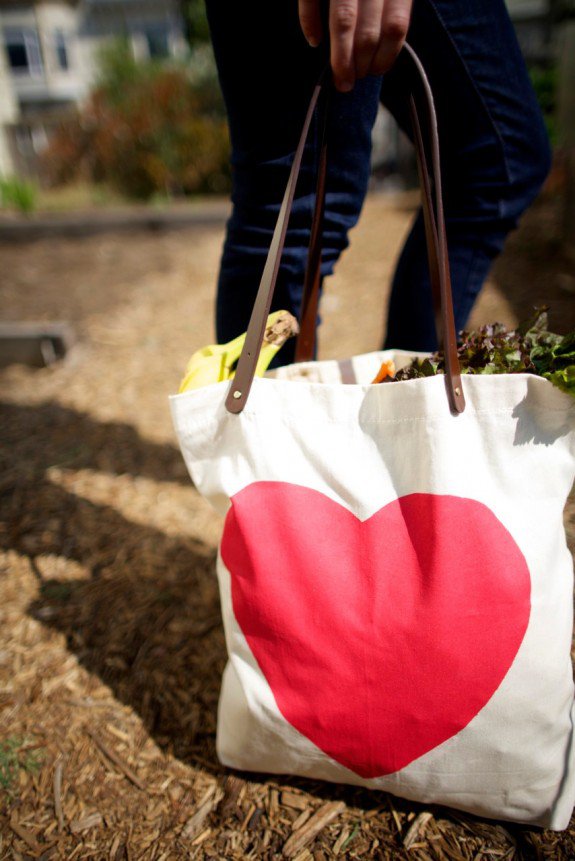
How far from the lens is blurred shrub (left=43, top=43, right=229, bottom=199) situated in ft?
25.3

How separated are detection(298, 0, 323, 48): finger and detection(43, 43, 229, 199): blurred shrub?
7.31 meters

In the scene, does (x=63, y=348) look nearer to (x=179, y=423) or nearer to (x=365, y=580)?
(x=179, y=423)

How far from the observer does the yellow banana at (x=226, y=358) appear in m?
Result: 0.98

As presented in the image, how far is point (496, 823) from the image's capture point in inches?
36.3

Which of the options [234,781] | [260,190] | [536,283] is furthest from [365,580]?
[536,283]

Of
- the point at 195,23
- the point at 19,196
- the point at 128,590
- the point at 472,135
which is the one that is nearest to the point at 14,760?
the point at 128,590

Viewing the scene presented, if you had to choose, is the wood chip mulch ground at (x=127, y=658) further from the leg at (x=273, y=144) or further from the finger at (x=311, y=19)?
the finger at (x=311, y=19)

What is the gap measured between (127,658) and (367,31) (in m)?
1.29

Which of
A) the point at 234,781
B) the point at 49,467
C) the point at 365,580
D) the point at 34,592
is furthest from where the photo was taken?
the point at 49,467

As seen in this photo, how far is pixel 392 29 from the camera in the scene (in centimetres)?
84

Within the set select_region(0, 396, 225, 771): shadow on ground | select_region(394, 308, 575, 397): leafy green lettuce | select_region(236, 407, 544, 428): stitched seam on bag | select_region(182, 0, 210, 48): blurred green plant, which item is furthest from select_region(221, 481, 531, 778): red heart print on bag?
select_region(182, 0, 210, 48): blurred green plant

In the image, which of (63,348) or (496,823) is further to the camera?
(63,348)

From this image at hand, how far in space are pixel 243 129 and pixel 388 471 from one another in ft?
2.31

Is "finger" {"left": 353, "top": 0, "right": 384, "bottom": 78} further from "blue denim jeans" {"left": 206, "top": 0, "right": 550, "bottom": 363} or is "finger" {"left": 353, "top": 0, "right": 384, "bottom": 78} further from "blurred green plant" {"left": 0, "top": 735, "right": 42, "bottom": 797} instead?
"blurred green plant" {"left": 0, "top": 735, "right": 42, "bottom": 797}
